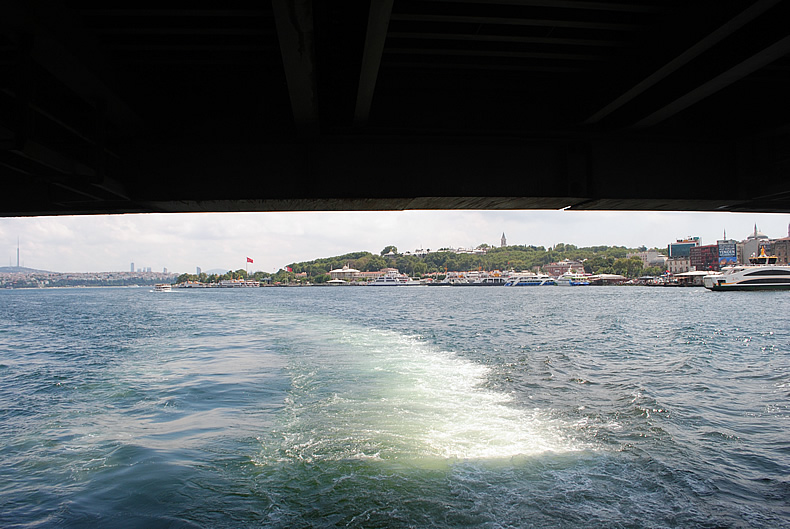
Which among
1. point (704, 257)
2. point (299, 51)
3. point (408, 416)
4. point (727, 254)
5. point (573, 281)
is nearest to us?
point (299, 51)

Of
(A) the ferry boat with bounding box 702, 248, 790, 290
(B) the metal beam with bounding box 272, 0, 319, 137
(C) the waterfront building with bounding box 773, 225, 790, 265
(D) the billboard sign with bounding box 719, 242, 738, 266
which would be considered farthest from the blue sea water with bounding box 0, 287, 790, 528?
(D) the billboard sign with bounding box 719, 242, 738, 266

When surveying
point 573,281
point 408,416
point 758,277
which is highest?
point 758,277

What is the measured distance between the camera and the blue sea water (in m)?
7.50

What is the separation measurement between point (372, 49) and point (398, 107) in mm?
2449

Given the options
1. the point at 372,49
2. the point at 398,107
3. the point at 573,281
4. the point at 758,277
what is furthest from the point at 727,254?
the point at 372,49

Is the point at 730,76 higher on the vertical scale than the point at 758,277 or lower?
higher

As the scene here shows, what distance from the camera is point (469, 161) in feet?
23.3

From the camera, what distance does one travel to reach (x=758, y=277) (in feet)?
303

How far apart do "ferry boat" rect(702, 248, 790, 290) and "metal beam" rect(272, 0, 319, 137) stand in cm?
11038

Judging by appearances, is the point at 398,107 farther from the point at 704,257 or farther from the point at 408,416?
the point at 704,257

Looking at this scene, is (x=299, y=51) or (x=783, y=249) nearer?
(x=299, y=51)

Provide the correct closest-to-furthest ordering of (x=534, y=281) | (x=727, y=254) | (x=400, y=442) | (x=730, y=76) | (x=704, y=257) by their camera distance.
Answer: (x=730, y=76), (x=400, y=442), (x=727, y=254), (x=534, y=281), (x=704, y=257)

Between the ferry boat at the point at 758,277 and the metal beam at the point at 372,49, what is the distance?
10993 cm

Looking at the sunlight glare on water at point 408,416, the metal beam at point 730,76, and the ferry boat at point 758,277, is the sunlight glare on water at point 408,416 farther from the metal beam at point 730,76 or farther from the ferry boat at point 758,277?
the ferry boat at point 758,277
